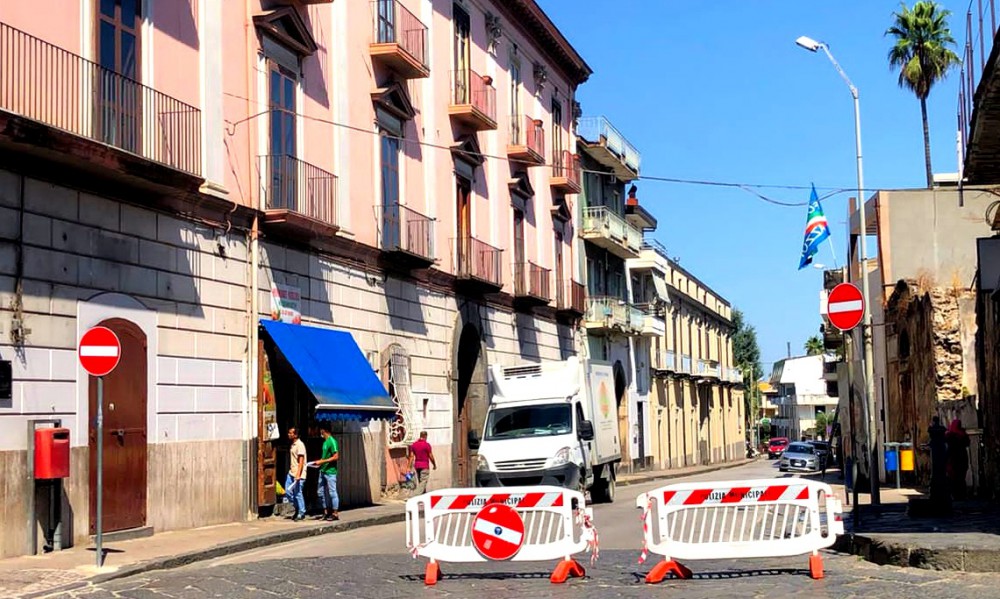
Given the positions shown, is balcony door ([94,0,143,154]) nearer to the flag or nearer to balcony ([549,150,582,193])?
the flag

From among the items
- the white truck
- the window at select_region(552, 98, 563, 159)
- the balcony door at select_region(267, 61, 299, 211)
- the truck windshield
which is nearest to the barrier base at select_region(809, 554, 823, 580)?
the white truck

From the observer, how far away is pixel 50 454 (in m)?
15.5

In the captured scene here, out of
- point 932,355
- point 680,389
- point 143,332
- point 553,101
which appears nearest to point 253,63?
point 143,332

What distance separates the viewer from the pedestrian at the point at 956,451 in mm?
19881

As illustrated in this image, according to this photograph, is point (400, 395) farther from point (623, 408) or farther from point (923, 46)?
point (923, 46)

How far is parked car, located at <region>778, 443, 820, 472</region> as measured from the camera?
49.2 metres

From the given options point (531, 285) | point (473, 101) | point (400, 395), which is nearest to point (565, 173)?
point (531, 285)

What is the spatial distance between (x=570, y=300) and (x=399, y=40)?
51.9ft

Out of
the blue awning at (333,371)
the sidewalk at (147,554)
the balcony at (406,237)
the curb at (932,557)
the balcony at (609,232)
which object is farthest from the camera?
the balcony at (609,232)

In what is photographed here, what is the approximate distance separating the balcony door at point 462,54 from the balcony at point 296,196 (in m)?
8.90

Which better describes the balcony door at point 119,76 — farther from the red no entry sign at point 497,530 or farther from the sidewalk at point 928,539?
the sidewalk at point 928,539

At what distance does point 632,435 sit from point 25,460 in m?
36.2

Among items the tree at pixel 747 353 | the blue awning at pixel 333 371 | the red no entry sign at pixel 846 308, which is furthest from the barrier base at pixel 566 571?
the tree at pixel 747 353

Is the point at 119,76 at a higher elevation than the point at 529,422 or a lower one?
higher
